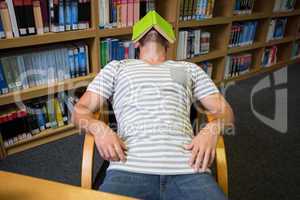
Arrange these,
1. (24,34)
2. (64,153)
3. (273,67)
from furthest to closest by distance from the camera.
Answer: (273,67) → (64,153) → (24,34)

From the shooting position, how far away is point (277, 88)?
11.0 feet

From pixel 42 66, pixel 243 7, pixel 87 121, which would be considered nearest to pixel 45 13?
pixel 42 66

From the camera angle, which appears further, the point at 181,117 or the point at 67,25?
the point at 67,25

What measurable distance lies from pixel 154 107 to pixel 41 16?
113 cm

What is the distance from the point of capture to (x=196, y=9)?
253cm

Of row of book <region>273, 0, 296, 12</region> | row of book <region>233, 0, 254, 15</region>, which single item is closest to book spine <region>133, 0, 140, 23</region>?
row of book <region>233, 0, 254, 15</region>

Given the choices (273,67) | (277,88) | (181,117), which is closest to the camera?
(181,117)

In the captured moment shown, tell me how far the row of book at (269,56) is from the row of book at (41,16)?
267 centimetres

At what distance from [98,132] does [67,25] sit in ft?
3.64

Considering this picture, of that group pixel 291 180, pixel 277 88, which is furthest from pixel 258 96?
pixel 291 180

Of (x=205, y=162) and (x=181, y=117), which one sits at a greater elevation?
(x=181, y=117)

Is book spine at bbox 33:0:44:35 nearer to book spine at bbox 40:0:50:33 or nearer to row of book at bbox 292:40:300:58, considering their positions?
book spine at bbox 40:0:50:33

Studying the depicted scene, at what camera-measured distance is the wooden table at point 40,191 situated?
2.13ft

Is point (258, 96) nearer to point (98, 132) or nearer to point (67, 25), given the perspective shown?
point (67, 25)
